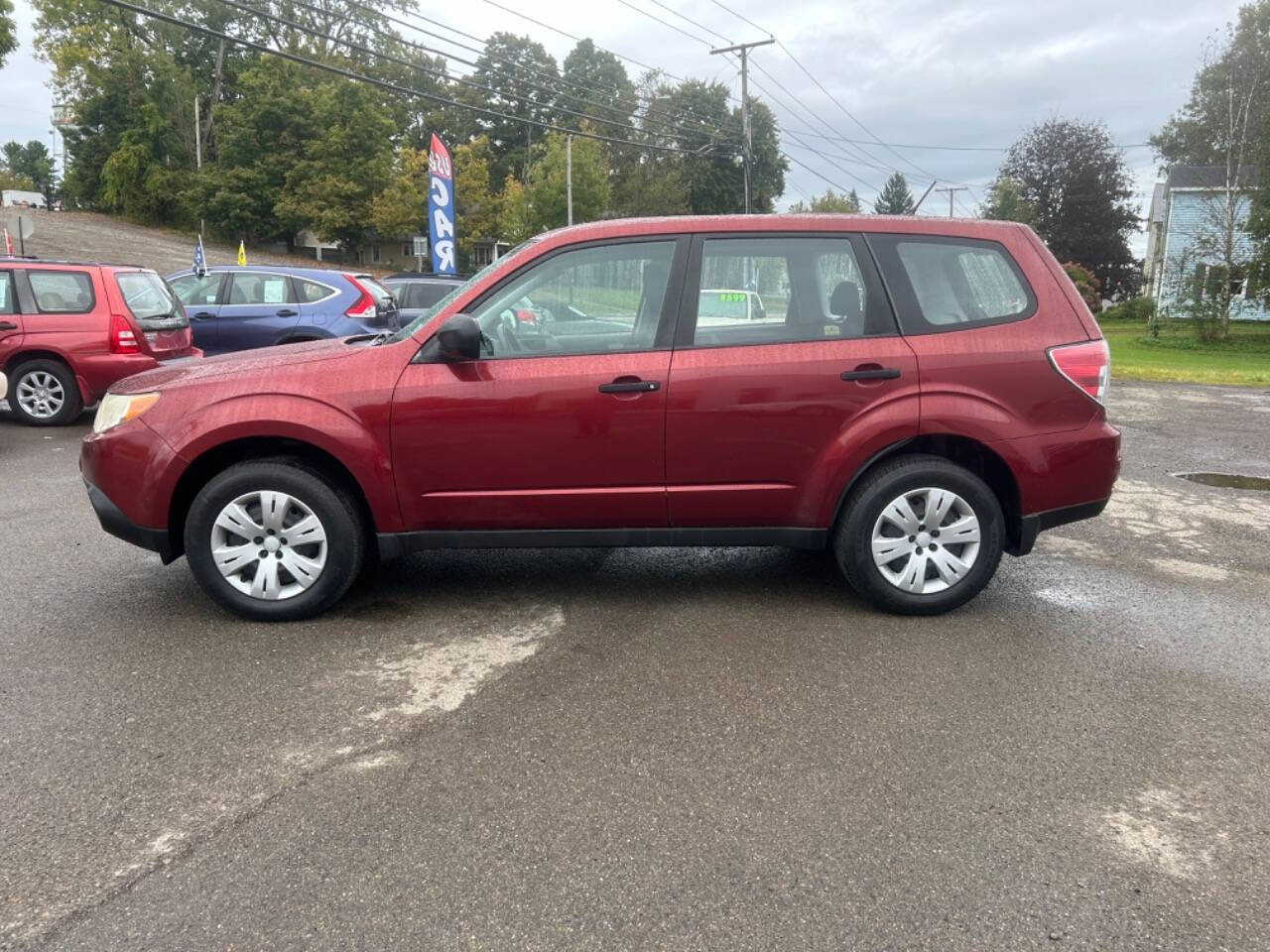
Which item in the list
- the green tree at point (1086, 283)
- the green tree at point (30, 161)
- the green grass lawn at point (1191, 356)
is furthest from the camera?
the green tree at point (30, 161)

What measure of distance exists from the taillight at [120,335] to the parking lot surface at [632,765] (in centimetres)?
559

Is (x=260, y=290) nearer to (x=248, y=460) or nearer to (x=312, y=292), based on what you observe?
(x=312, y=292)

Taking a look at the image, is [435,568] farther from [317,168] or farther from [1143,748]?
[317,168]

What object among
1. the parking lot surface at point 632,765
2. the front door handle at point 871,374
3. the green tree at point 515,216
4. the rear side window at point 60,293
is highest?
the green tree at point 515,216

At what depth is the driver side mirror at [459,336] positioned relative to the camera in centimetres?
414

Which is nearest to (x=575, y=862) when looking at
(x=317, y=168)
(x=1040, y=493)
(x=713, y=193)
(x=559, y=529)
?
(x=559, y=529)

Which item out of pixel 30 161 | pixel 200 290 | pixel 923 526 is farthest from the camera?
pixel 30 161

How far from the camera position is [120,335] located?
10.2 meters

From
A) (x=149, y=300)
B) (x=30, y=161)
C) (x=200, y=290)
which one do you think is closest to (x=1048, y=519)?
(x=149, y=300)

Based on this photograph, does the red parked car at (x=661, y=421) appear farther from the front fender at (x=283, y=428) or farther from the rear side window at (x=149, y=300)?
the rear side window at (x=149, y=300)

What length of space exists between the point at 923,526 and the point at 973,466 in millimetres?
445

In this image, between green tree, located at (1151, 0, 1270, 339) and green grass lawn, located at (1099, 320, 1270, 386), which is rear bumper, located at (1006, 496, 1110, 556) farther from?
green tree, located at (1151, 0, 1270, 339)

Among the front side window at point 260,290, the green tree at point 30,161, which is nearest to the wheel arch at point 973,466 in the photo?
the front side window at point 260,290

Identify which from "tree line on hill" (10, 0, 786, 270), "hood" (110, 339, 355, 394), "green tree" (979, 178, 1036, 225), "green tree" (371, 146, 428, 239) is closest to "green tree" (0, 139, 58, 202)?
"tree line on hill" (10, 0, 786, 270)
